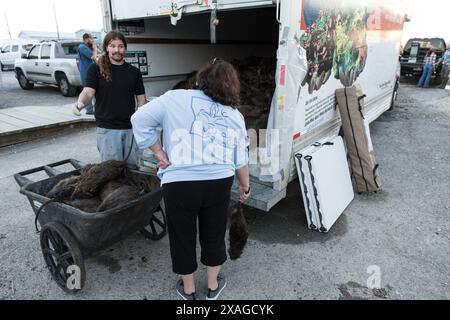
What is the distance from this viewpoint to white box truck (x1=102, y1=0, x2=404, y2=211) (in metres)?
2.88

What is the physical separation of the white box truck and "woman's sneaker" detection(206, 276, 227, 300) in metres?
0.75

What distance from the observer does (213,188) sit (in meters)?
2.12

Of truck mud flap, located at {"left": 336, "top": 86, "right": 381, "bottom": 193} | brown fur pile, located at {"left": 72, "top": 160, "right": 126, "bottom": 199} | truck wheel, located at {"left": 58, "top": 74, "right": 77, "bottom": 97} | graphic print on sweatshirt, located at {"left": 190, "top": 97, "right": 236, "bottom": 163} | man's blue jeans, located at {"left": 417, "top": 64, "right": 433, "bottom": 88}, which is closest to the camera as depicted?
graphic print on sweatshirt, located at {"left": 190, "top": 97, "right": 236, "bottom": 163}

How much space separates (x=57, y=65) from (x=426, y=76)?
14905 millimetres

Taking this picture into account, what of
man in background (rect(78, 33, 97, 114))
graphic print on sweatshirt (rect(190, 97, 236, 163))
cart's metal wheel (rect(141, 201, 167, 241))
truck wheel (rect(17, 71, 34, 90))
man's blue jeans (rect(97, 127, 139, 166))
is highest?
man in background (rect(78, 33, 97, 114))

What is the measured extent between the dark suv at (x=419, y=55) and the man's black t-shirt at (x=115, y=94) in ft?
52.3

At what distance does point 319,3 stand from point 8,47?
2637 centimetres

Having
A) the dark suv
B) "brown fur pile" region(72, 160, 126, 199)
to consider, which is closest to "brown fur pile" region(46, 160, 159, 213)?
"brown fur pile" region(72, 160, 126, 199)

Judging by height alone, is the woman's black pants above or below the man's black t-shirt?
below

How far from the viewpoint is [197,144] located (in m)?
2.02

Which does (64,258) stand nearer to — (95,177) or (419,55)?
(95,177)

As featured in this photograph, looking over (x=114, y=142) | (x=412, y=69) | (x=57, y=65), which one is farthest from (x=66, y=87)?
(x=412, y=69)

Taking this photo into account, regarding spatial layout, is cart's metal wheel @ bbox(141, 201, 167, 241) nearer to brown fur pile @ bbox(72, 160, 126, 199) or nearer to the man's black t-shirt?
brown fur pile @ bbox(72, 160, 126, 199)
